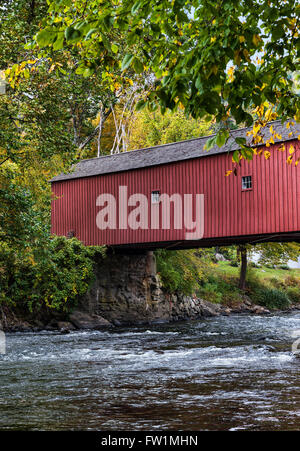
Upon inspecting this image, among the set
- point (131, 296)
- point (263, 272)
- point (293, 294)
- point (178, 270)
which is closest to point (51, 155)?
→ point (131, 296)

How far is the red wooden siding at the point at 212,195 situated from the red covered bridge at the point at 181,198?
3 cm

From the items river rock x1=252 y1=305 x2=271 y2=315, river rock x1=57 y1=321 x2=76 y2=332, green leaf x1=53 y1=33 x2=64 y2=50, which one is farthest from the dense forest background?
river rock x1=252 y1=305 x2=271 y2=315

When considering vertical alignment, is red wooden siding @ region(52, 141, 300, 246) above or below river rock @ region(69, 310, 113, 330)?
above

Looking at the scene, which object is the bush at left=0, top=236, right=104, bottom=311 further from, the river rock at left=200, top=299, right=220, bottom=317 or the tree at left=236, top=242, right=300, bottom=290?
the tree at left=236, top=242, right=300, bottom=290

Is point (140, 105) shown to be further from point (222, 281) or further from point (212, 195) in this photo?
point (222, 281)

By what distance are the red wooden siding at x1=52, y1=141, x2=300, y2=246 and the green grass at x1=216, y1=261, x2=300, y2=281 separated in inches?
522

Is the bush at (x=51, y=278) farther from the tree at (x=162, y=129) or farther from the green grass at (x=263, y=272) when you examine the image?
the green grass at (x=263, y=272)

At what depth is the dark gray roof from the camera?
1599 centimetres

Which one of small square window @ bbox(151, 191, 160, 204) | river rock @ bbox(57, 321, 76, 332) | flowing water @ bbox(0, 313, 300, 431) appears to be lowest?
river rock @ bbox(57, 321, 76, 332)

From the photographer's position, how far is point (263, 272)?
34.4 meters

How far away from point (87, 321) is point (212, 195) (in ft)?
20.2

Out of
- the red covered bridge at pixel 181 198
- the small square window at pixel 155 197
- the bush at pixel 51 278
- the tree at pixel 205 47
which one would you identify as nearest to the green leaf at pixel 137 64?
the tree at pixel 205 47
